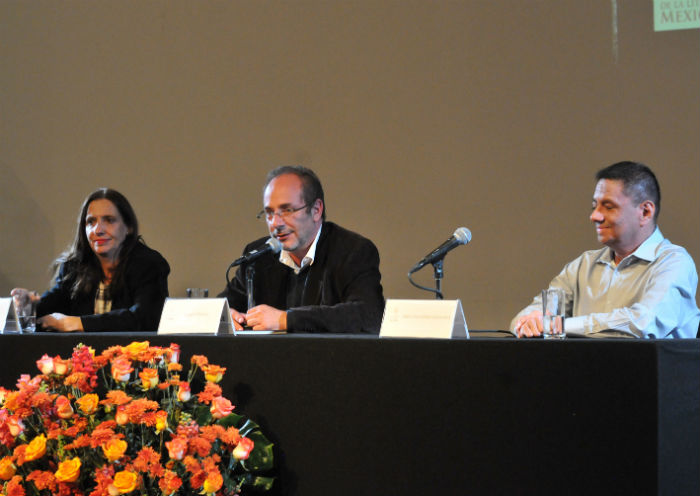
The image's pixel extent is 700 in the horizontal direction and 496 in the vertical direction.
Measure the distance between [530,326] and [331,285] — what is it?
73 centimetres

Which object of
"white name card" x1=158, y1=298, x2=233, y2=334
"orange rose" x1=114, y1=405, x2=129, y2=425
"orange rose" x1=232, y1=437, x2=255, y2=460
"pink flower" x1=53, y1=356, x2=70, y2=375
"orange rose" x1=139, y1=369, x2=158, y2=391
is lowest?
"orange rose" x1=232, y1=437, x2=255, y2=460

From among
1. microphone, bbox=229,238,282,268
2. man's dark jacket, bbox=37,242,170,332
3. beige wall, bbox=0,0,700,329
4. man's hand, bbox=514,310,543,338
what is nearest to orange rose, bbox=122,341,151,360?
microphone, bbox=229,238,282,268

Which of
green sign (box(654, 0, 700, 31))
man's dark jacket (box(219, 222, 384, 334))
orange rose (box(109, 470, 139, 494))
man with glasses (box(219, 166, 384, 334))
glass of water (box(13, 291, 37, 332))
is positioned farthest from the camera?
green sign (box(654, 0, 700, 31))

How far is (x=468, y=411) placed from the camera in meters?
1.64

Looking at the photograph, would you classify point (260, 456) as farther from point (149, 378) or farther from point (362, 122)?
point (362, 122)

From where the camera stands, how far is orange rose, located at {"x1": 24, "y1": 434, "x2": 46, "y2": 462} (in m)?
1.48

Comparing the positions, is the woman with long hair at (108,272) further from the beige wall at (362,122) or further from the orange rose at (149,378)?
the orange rose at (149,378)

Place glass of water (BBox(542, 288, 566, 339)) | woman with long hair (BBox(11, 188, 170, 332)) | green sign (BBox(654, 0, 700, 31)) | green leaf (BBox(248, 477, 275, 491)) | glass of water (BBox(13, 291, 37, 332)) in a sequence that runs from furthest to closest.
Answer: green sign (BBox(654, 0, 700, 31)) → woman with long hair (BBox(11, 188, 170, 332)) → glass of water (BBox(13, 291, 37, 332)) → glass of water (BBox(542, 288, 566, 339)) → green leaf (BBox(248, 477, 275, 491))

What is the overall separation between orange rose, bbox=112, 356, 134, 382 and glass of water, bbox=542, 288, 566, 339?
0.92 m

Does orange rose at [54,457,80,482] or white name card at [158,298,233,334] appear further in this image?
white name card at [158,298,233,334]

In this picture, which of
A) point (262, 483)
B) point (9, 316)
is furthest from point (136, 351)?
point (9, 316)

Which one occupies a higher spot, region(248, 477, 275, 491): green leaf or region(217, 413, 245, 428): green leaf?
region(217, 413, 245, 428): green leaf

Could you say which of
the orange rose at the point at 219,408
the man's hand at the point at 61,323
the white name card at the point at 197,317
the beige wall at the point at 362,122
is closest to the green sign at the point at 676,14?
the beige wall at the point at 362,122

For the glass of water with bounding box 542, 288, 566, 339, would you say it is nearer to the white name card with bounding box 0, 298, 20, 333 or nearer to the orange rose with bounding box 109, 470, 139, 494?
the orange rose with bounding box 109, 470, 139, 494
